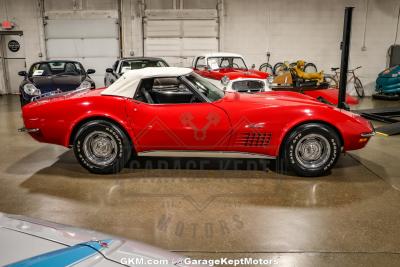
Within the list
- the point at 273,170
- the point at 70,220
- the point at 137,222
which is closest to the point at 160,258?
the point at 137,222

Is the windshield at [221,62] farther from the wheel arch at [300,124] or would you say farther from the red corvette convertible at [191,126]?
the wheel arch at [300,124]

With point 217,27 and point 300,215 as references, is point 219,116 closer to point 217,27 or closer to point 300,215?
point 300,215

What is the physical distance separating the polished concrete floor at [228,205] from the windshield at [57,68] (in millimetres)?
4193

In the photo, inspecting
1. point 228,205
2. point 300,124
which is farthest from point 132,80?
point 300,124

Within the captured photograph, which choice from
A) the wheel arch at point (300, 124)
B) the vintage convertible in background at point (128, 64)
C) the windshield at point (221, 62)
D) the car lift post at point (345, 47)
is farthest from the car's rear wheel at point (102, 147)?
the windshield at point (221, 62)

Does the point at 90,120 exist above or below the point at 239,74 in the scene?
below

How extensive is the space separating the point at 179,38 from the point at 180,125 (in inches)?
402

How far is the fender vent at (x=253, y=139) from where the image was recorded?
4.30m

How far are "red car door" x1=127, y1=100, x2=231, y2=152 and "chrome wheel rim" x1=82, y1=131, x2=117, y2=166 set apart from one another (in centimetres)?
36

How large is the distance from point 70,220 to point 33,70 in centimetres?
690

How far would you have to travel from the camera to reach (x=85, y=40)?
1411 centimetres

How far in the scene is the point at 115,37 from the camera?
46.0 ft

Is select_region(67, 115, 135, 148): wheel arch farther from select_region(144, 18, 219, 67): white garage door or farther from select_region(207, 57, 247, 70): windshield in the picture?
select_region(144, 18, 219, 67): white garage door

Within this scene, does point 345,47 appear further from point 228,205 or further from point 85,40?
point 85,40
